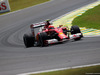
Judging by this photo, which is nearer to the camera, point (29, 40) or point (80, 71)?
point (80, 71)

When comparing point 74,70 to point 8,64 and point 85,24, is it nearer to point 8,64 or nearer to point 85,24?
point 8,64

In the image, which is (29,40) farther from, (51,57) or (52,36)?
(51,57)

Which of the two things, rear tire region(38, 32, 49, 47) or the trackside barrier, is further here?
the trackside barrier

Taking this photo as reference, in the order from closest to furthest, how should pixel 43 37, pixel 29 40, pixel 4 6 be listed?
pixel 43 37
pixel 29 40
pixel 4 6

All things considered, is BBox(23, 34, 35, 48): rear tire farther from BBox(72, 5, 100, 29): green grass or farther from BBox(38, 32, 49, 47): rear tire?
BBox(72, 5, 100, 29): green grass

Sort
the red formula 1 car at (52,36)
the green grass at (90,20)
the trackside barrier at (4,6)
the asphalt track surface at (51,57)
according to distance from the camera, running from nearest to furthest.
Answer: the asphalt track surface at (51,57), the red formula 1 car at (52,36), the green grass at (90,20), the trackside barrier at (4,6)

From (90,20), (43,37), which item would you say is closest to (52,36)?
(43,37)

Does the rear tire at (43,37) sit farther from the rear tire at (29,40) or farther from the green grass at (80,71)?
the green grass at (80,71)

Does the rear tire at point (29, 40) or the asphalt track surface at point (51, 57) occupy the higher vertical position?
the rear tire at point (29, 40)

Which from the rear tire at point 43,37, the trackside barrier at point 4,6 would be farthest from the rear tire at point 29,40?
the trackside barrier at point 4,6

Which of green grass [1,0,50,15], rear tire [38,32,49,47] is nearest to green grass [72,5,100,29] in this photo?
rear tire [38,32,49,47]

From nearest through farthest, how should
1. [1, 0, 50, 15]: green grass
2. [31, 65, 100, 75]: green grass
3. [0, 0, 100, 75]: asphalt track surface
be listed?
[31, 65, 100, 75]: green grass < [0, 0, 100, 75]: asphalt track surface < [1, 0, 50, 15]: green grass

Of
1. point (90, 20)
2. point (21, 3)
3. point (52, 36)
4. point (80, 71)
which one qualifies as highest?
point (21, 3)

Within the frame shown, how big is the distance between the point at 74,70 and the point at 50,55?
2.86 m
